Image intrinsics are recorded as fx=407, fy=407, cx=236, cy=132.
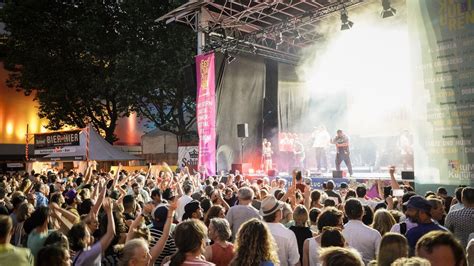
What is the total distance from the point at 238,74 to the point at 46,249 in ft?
48.3

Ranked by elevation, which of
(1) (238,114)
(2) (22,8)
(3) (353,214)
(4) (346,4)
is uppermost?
(2) (22,8)

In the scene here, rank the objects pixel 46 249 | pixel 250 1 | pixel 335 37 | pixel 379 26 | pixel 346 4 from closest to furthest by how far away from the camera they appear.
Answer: pixel 46 249
pixel 346 4
pixel 250 1
pixel 379 26
pixel 335 37

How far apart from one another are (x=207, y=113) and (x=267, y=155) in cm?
353

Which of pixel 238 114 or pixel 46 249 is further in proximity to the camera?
pixel 238 114

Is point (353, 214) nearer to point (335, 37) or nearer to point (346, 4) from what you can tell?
point (346, 4)

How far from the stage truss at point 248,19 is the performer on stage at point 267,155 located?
3.88m

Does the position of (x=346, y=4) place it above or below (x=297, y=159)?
above

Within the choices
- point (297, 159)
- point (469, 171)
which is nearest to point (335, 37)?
point (297, 159)

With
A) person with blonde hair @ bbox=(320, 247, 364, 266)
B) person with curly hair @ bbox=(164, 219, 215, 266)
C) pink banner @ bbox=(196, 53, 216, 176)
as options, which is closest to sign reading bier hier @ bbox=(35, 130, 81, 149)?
pink banner @ bbox=(196, 53, 216, 176)

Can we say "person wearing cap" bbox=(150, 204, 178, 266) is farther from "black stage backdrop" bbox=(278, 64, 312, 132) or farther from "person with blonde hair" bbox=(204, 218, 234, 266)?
"black stage backdrop" bbox=(278, 64, 312, 132)

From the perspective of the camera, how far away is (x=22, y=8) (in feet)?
72.7

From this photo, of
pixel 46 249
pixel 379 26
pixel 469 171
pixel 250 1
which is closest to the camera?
pixel 46 249

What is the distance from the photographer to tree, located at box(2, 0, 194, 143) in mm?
20391

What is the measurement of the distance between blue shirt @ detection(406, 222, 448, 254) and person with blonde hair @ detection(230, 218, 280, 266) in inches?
58.7
